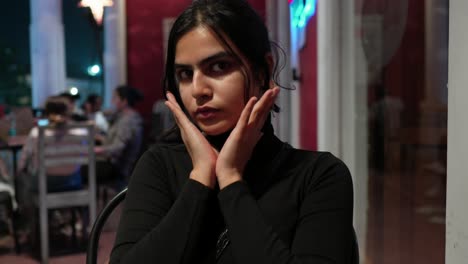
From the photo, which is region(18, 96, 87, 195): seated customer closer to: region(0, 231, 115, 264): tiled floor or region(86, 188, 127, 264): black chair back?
region(0, 231, 115, 264): tiled floor

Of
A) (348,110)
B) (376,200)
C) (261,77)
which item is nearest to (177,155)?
(261,77)

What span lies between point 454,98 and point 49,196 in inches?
110

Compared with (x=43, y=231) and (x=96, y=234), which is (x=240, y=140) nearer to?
(x=96, y=234)

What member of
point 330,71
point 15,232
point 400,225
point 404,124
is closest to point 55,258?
point 15,232

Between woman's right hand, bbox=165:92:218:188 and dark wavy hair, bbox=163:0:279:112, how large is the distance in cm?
11

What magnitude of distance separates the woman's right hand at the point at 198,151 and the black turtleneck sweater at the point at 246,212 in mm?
19

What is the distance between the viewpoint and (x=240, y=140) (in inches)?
33.1

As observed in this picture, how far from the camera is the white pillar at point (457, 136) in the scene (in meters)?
0.96

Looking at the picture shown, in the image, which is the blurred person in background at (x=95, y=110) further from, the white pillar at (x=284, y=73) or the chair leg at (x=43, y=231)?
the chair leg at (x=43, y=231)

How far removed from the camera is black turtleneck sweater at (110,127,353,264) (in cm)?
80

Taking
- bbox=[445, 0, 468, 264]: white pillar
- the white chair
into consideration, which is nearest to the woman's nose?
bbox=[445, 0, 468, 264]: white pillar

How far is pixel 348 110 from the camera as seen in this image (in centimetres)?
244

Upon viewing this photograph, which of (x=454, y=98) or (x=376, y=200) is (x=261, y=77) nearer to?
(x=454, y=98)

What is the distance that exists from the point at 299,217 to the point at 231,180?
15 cm
